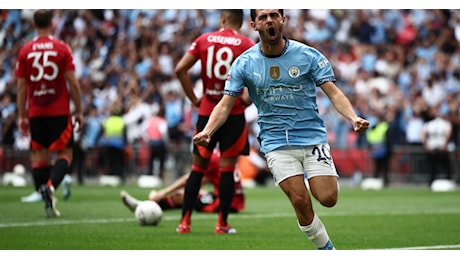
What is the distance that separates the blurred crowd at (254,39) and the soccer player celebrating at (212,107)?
1490cm

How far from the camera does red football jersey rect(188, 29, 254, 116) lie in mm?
11531

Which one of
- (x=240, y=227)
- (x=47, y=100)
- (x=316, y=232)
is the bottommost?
(x=240, y=227)

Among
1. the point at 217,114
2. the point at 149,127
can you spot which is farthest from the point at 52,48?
the point at 149,127

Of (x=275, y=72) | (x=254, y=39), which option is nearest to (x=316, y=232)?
(x=275, y=72)

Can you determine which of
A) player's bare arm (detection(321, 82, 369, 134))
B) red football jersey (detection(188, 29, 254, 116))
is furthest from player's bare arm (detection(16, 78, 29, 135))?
player's bare arm (detection(321, 82, 369, 134))

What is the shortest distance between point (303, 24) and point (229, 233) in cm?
2047

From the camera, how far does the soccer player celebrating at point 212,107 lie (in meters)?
11.5

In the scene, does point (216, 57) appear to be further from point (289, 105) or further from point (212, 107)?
point (289, 105)

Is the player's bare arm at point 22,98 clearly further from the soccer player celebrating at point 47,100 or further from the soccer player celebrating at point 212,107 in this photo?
the soccer player celebrating at point 212,107

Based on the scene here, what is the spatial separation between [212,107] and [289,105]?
302 centimetres

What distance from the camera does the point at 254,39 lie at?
2973 cm

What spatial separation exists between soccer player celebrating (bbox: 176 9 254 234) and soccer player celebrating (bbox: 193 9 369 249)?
2815mm

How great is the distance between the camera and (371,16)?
1232 inches

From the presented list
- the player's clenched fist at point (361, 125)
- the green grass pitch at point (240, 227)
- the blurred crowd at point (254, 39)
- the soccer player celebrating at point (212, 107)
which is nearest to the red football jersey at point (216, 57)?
the soccer player celebrating at point (212, 107)
